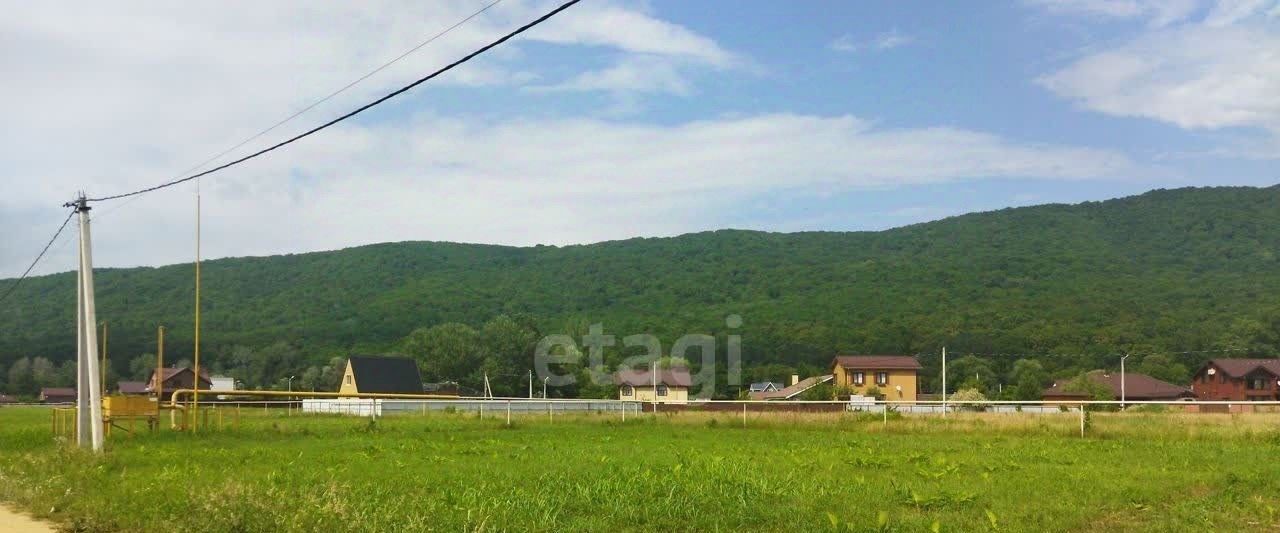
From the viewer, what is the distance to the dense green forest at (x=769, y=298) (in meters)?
89.8

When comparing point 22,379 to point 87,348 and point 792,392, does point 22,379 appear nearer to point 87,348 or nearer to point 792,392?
point 792,392

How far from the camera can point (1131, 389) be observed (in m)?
67.3

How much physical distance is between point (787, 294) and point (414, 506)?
113475 millimetres

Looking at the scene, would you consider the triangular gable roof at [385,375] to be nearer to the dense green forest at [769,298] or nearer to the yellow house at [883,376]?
the dense green forest at [769,298]

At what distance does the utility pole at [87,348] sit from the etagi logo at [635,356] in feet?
208

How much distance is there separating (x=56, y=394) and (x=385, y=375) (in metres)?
36.4

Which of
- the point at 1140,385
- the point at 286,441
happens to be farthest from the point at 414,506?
the point at 1140,385

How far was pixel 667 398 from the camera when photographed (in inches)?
3142

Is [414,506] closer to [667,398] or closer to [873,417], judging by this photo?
[873,417]

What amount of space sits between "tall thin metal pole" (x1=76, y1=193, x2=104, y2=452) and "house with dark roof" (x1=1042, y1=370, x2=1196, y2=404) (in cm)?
5471

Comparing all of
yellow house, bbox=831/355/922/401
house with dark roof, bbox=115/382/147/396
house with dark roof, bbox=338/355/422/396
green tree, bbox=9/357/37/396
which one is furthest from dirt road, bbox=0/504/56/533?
green tree, bbox=9/357/37/396

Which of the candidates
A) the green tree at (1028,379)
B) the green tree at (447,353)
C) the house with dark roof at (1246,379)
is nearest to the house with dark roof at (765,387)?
the green tree at (1028,379)

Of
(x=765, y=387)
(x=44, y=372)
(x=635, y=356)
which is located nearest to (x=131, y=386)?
(x=44, y=372)

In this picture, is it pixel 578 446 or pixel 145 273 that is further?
pixel 145 273
